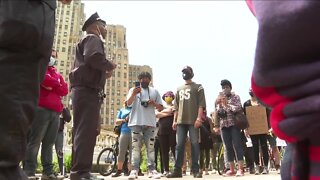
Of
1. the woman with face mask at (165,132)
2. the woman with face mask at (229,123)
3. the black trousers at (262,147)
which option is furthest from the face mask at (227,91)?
the woman with face mask at (165,132)

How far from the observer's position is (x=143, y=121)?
Result: 5.74 metres

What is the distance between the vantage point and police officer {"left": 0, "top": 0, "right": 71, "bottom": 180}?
1782 millimetres

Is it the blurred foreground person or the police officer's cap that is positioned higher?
the police officer's cap

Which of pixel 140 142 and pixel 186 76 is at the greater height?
pixel 186 76

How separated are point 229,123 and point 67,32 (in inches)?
3600

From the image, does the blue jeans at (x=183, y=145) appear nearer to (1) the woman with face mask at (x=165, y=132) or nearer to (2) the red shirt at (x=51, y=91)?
(1) the woman with face mask at (x=165, y=132)

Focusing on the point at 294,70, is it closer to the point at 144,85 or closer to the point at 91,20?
the point at 91,20

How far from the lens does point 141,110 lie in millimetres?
5801

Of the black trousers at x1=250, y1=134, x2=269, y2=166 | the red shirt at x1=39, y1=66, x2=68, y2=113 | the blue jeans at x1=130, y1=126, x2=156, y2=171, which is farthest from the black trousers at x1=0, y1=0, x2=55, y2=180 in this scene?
the black trousers at x1=250, y1=134, x2=269, y2=166

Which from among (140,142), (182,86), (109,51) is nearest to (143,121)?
(140,142)

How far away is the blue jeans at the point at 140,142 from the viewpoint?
566cm

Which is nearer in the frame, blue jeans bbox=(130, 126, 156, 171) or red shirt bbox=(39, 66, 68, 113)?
red shirt bbox=(39, 66, 68, 113)

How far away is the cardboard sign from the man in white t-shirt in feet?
5.57

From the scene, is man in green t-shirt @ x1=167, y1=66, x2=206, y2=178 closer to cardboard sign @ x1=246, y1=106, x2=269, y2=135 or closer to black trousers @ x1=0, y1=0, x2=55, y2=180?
cardboard sign @ x1=246, y1=106, x2=269, y2=135
